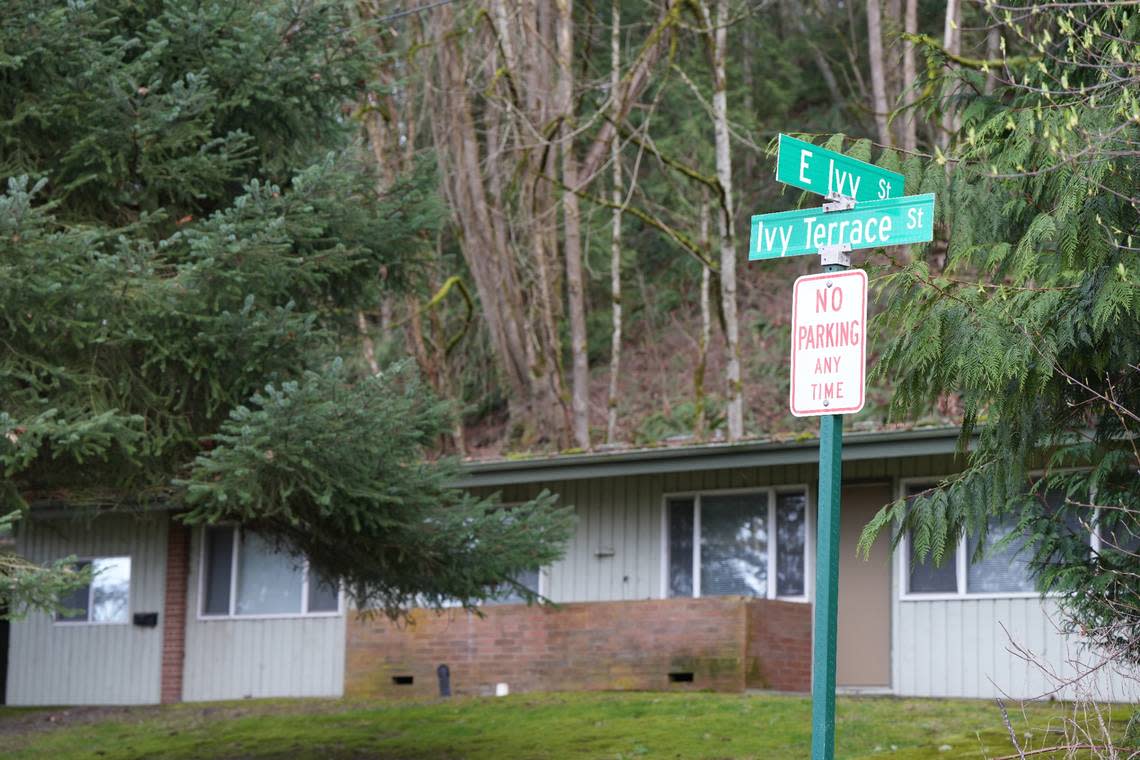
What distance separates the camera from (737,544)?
1736 cm

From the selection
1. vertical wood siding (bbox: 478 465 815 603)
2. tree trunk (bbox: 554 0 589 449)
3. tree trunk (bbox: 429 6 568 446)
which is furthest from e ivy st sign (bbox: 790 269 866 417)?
tree trunk (bbox: 429 6 568 446)

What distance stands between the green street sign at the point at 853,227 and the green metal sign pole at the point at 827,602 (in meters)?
0.75

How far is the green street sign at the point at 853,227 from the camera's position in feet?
18.6

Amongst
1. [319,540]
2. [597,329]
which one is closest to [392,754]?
[319,540]

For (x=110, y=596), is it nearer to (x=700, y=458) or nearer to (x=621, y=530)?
(x=621, y=530)

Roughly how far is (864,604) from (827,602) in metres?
11.5

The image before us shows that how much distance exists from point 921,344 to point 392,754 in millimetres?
8090

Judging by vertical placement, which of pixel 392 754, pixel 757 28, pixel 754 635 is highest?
pixel 757 28

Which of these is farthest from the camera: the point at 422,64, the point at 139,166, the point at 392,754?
the point at 422,64

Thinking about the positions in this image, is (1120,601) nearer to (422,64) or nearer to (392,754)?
(392,754)

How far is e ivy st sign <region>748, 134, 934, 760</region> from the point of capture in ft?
17.7

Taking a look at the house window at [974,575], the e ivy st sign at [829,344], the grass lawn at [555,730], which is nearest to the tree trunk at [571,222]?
the grass lawn at [555,730]

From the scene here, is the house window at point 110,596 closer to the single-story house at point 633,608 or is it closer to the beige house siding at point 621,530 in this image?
the single-story house at point 633,608

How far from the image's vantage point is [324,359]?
1217 centimetres
